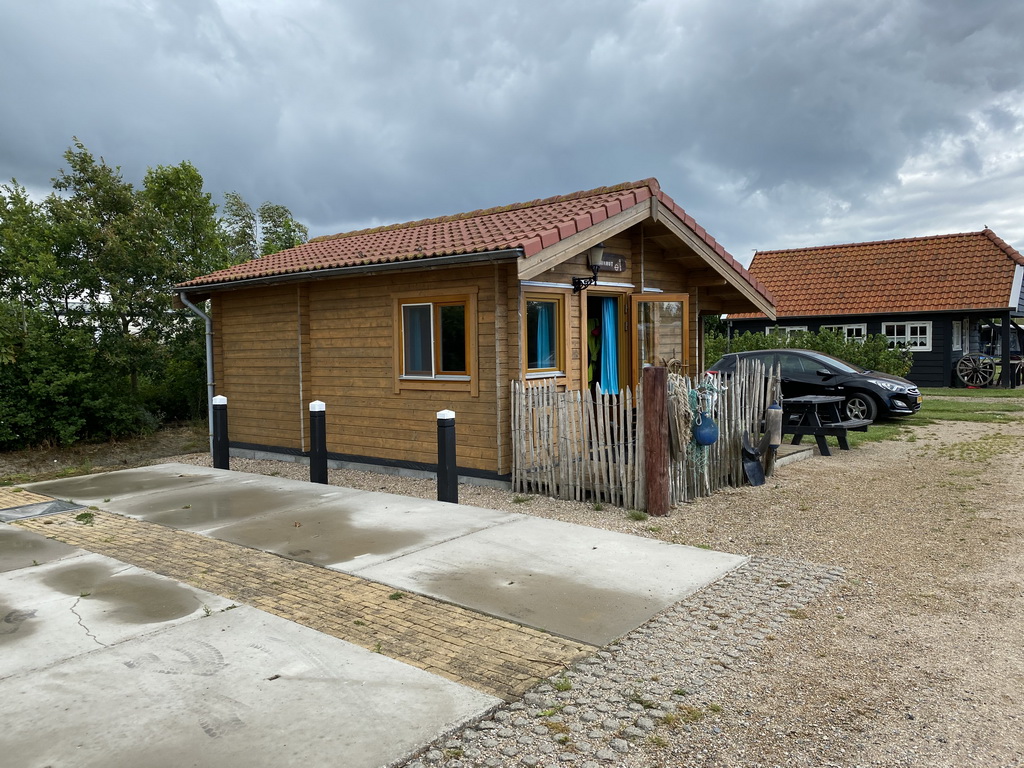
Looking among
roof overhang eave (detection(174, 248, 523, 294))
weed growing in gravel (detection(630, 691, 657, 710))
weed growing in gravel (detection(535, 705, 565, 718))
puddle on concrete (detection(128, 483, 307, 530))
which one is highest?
roof overhang eave (detection(174, 248, 523, 294))

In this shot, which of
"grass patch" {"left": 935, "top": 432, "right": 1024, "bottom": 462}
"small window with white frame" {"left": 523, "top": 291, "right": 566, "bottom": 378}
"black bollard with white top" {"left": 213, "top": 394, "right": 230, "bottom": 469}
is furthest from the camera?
"grass patch" {"left": 935, "top": 432, "right": 1024, "bottom": 462}

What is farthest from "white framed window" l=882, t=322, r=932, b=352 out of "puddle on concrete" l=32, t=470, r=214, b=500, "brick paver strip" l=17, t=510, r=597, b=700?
"brick paver strip" l=17, t=510, r=597, b=700

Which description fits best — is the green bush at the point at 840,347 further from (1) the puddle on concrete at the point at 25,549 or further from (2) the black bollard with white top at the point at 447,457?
(1) the puddle on concrete at the point at 25,549

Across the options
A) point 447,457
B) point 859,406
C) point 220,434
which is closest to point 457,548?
point 447,457

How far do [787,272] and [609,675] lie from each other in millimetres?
26372

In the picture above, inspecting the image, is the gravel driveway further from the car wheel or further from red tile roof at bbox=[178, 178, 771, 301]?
the car wheel

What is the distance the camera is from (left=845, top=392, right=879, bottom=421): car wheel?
14.7 m

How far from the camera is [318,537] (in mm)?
6832

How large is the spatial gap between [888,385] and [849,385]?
0.81 m

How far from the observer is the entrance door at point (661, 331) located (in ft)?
36.8

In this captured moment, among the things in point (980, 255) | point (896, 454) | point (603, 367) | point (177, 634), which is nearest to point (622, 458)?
point (603, 367)

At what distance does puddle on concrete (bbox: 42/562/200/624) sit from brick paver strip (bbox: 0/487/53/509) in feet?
10.6

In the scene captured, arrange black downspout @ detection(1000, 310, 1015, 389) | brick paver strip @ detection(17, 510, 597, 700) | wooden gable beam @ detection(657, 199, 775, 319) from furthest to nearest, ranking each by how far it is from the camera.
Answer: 1. black downspout @ detection(1000, 310, 1015, 389)
2. wooden gable beam @ detection(657, 199, 775, 319)
3. brick paver strip @ detection(17, 510, 597, 700)

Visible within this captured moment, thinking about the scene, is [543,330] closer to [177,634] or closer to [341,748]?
[177,634]
